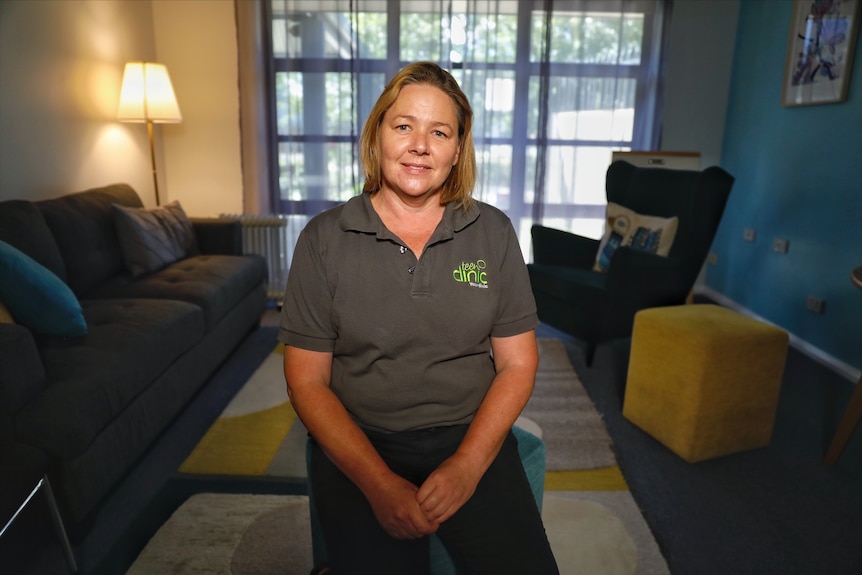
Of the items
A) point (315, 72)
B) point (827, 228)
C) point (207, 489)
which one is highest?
point (315, 72)

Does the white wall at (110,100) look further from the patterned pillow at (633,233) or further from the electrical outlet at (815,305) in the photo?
the electrical outlet at (815,305)

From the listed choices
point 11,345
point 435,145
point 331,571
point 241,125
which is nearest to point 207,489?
point 11,345

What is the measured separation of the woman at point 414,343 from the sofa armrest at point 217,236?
2471 millimetres

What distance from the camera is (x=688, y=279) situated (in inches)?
116

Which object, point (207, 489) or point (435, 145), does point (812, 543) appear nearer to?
point (435, 145)

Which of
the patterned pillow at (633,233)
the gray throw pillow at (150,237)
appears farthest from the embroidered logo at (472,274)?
the gray throw pillow at (150,237)

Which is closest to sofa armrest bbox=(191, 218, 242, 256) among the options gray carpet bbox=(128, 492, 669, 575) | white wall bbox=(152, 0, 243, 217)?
white wall bbox=(152, 0, 243, 217)

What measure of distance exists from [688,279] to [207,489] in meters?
2.32

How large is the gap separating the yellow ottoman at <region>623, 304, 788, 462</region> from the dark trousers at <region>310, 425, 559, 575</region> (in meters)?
1.19

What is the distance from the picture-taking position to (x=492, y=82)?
414 cm

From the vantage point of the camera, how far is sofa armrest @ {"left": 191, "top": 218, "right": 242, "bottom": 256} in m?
3.49

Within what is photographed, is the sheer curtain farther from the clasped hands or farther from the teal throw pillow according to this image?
the clasped hands

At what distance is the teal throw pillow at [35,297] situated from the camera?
1.72 m

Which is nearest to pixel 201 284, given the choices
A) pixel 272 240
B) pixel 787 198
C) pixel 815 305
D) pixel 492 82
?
pixel 272 240
